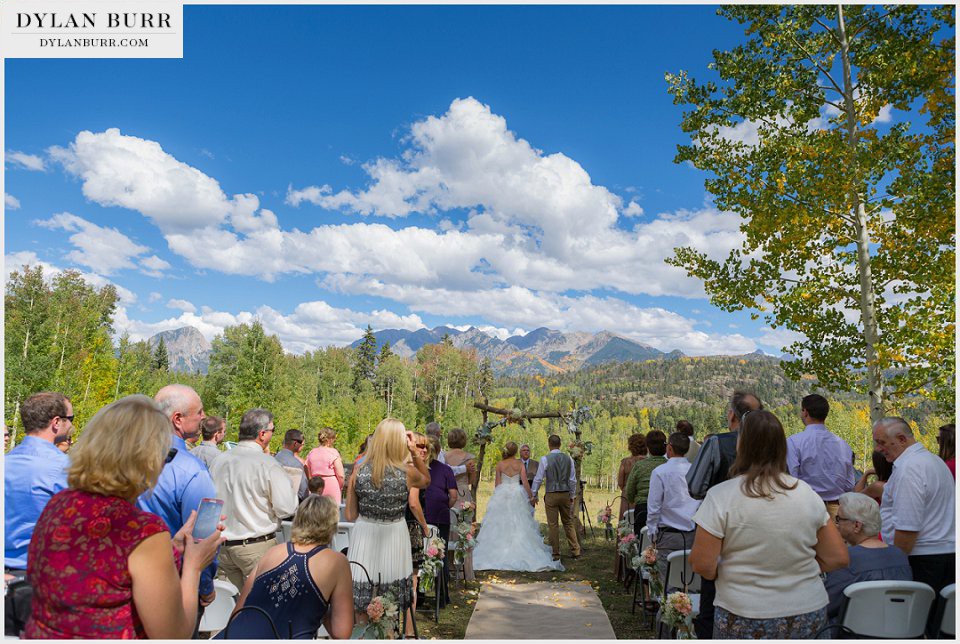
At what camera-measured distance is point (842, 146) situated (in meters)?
7.49

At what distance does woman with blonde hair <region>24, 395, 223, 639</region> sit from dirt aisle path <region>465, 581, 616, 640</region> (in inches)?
194

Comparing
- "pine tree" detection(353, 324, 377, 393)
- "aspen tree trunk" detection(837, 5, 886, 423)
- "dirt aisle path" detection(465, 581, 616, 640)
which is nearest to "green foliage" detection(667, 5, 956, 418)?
"aspen tree trunk" detection(837, 5, 886, 423)

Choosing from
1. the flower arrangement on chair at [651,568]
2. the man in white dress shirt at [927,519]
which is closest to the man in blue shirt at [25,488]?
the flower arrangement on chair at [651,568]

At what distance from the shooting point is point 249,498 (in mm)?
4824

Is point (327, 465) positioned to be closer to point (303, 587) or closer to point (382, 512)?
point (382, 512)

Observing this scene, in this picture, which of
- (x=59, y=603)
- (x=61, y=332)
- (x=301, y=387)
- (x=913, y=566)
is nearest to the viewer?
(x=59, y=603)

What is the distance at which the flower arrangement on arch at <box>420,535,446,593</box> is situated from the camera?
609cm

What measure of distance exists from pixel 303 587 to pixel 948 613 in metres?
3.76

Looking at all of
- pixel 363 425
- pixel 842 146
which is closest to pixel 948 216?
pixel 842 146

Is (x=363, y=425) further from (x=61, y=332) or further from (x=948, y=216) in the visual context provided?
(x=948, y=216)

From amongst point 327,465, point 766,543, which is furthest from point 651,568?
point 327,465

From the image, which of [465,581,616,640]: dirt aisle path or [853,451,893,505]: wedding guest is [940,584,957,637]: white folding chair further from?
[465,581,616,640]: dirt aisle path

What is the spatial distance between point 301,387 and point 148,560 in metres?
48.4

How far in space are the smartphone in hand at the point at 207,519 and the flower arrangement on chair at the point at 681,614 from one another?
3094 millimetres
